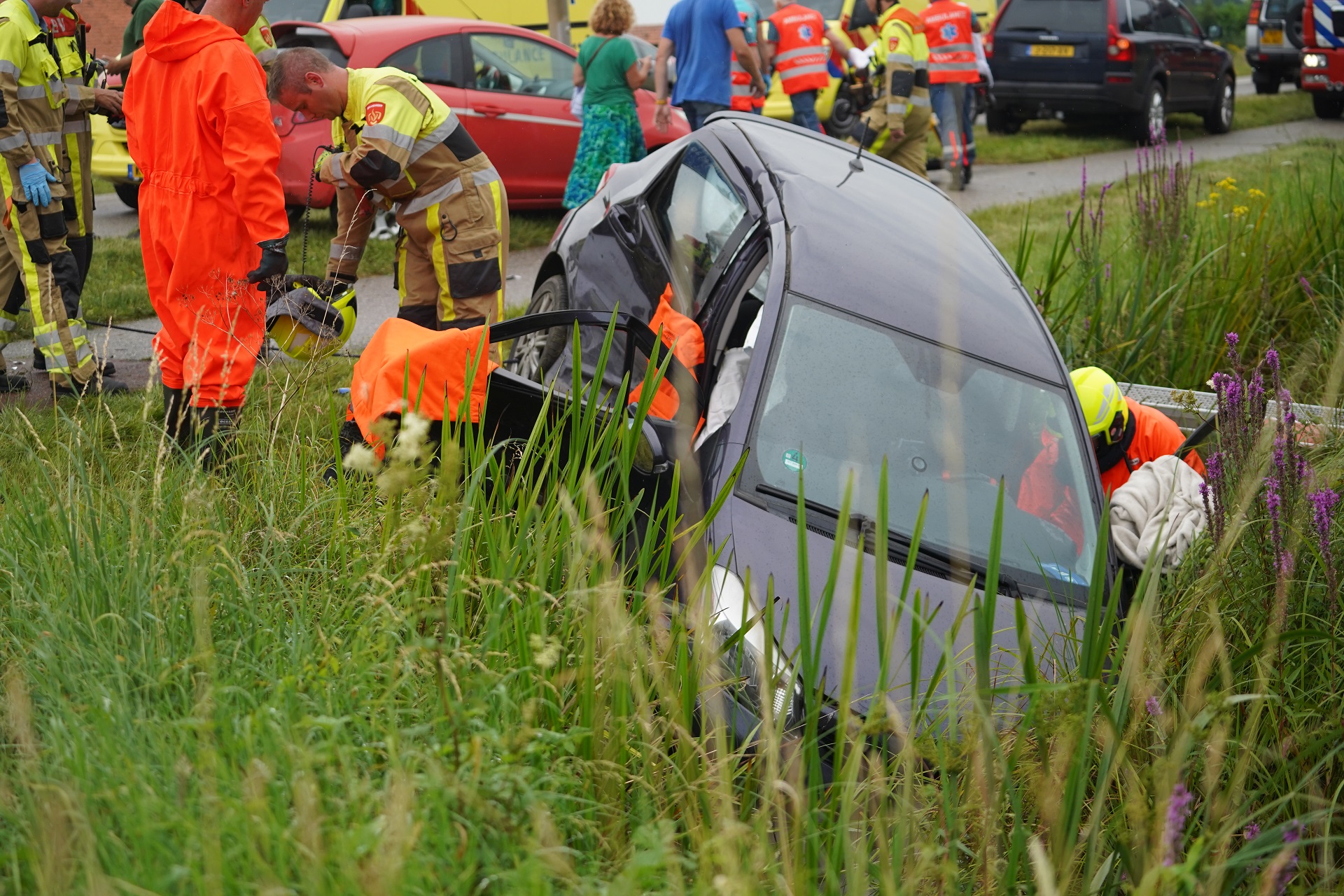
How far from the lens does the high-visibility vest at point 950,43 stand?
10539mm

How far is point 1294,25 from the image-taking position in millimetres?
18906

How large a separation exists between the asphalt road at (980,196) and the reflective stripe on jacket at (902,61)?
913mm

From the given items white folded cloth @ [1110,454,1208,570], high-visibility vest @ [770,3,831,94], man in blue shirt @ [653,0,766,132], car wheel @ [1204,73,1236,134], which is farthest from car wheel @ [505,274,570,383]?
car wheel @ [1204,73,1236,134]

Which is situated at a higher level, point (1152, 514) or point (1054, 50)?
point (1054, 50)

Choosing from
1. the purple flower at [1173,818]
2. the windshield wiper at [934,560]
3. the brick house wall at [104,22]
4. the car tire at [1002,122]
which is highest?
the brick house wall at [104,22]

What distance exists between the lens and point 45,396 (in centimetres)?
489

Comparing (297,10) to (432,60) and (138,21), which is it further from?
(138,21)

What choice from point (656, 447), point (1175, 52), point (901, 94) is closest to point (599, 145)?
point (901, 94)

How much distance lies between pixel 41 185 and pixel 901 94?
6.15m

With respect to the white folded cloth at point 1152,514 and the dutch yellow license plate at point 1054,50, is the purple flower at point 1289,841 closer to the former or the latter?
the white folded cloth at point 1152,514

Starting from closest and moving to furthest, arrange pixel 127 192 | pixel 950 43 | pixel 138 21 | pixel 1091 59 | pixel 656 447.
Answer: pixel 656 447 → pixel 138 21 → pixel 127 192 → pixel 950 43 → pixel 1091 59

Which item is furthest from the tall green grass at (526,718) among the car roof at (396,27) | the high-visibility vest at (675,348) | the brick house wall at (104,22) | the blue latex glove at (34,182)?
the brick house wall at (104,22)

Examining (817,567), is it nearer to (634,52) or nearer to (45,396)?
(45,396)

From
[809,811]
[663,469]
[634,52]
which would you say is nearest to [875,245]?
[663,469]
